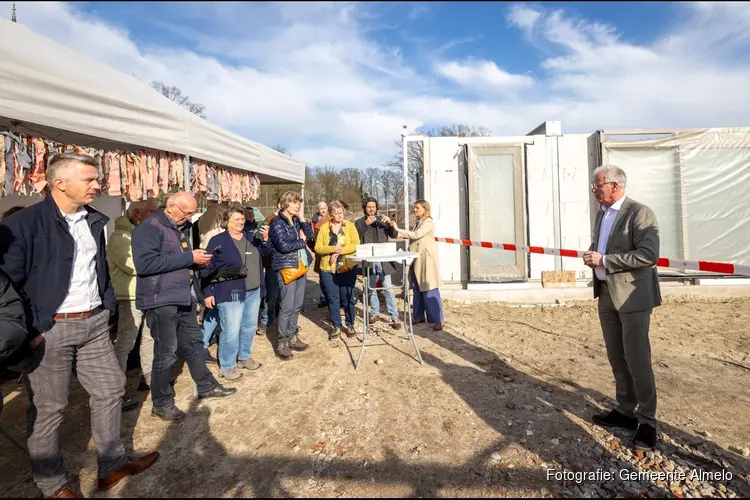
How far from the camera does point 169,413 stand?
9.93 feet

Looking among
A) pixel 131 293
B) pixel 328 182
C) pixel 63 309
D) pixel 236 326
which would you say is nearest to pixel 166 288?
pixel 131 293

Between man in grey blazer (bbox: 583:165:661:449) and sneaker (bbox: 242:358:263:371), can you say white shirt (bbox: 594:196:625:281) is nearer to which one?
man in grey blazer (bbox: 583:165:661:449)

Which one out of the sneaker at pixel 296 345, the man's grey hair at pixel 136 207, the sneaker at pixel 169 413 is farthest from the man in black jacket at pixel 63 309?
the sneaker at pixel 296 345

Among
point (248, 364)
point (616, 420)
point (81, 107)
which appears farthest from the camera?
point (248, 364)

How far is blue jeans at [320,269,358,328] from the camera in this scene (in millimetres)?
4793

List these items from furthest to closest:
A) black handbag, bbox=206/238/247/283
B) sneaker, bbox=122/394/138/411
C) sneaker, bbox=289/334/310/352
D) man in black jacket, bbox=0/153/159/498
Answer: sneaker, bbox=289/334/310/352
black handbag, bbox=206/238/247/283
sneaker, bbox=122/394/138/411
man in black jacket, bbox=0/153/159/498

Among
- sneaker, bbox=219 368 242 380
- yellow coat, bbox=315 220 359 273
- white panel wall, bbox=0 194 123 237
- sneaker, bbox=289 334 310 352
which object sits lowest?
sneaker, bbox=219 368 242 380

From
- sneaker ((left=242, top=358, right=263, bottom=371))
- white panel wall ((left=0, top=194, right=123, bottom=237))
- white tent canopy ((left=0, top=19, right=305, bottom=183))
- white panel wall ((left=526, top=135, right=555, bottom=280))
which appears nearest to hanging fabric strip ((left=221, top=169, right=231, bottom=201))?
white tent canopy ((left=0, top=19, right=305, bottom=183))

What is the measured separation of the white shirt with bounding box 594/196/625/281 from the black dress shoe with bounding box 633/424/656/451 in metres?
1.03

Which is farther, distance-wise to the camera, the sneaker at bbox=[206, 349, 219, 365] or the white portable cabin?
the white portable cabin

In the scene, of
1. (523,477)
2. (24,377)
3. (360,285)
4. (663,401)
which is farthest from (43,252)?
(360,285)

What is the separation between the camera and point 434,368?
3934mm

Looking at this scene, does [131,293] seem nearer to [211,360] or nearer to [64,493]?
[211,360]

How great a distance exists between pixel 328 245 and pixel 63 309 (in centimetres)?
286
